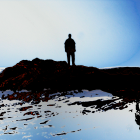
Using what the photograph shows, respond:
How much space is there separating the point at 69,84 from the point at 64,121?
11.5 ft

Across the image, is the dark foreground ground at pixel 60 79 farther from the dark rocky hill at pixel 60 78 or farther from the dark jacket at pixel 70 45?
the dark jacket at pixel 70 45

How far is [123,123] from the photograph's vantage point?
267 cm

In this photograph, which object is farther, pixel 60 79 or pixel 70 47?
pixel 70 47

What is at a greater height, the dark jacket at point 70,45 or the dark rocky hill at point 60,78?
the dark jacket at point 70,45

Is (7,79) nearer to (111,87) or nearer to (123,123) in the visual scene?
(111,87)

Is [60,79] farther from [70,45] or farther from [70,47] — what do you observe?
[70,45]

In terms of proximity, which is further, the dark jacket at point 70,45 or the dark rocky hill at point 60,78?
the dark jacket at point 70,45

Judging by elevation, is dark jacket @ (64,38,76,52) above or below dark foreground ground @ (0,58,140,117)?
above

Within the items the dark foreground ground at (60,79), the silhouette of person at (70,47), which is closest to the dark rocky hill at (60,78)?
the dark foreground ground at (60,79)

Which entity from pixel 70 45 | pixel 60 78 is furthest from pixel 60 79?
pixel 70 45

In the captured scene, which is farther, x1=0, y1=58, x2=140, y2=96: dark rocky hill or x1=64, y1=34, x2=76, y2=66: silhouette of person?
x1=64, y1=34, x2=76, y2=66: silhouette of person

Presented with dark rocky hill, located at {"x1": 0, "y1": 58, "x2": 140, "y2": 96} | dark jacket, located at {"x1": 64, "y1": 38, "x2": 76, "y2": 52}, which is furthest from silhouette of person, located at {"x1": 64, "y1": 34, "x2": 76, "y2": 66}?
dark rocky hill, located at {"x1": 0, "y1": 58, "x2": 140, "y2": 96}

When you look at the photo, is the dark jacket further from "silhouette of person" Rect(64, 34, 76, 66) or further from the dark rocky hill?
the dark rocky hill

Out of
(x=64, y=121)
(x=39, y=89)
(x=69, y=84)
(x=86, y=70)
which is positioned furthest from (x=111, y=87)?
(x=64, y=121)
